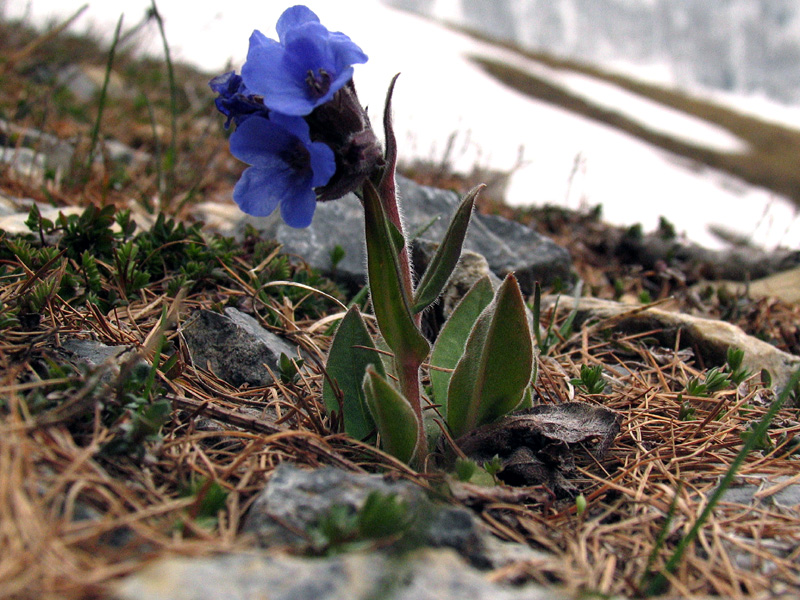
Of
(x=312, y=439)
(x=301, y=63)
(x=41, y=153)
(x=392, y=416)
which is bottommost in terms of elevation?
(x=41, y=153)

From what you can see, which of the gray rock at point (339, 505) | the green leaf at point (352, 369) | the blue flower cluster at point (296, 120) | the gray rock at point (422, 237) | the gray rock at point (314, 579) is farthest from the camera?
the gray rock at point (422, 237)

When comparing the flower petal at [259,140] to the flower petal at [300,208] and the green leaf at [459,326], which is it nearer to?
the flower petal at [300,208]

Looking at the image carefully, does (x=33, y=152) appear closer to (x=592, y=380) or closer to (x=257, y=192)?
(x=257, y=192)

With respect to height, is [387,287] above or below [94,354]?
above

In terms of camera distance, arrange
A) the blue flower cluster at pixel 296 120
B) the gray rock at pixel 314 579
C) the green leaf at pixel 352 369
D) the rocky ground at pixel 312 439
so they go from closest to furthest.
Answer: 1. the gray rock at pixel 314 579
2. the rocky ground at pixel 312 439
3. the blue flower cluster at pixel 296 120
4. the green leaf at pixel 352 369

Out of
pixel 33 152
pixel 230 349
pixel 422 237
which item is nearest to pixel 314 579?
pixel 230 349

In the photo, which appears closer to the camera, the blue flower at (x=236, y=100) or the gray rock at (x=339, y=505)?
the gray rock at (x=339, y=505)

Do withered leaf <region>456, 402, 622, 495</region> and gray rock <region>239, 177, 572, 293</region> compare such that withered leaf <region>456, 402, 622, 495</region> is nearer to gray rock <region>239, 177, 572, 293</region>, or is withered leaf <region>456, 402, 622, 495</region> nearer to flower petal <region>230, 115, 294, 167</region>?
flower petal <region>230, 115, 294, 167</region>

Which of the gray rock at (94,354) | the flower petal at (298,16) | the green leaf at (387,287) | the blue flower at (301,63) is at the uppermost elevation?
the flower petal at (298,16)

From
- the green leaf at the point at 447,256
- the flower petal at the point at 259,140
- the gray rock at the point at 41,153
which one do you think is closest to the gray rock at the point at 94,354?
the flower petal at the point at 259,140
